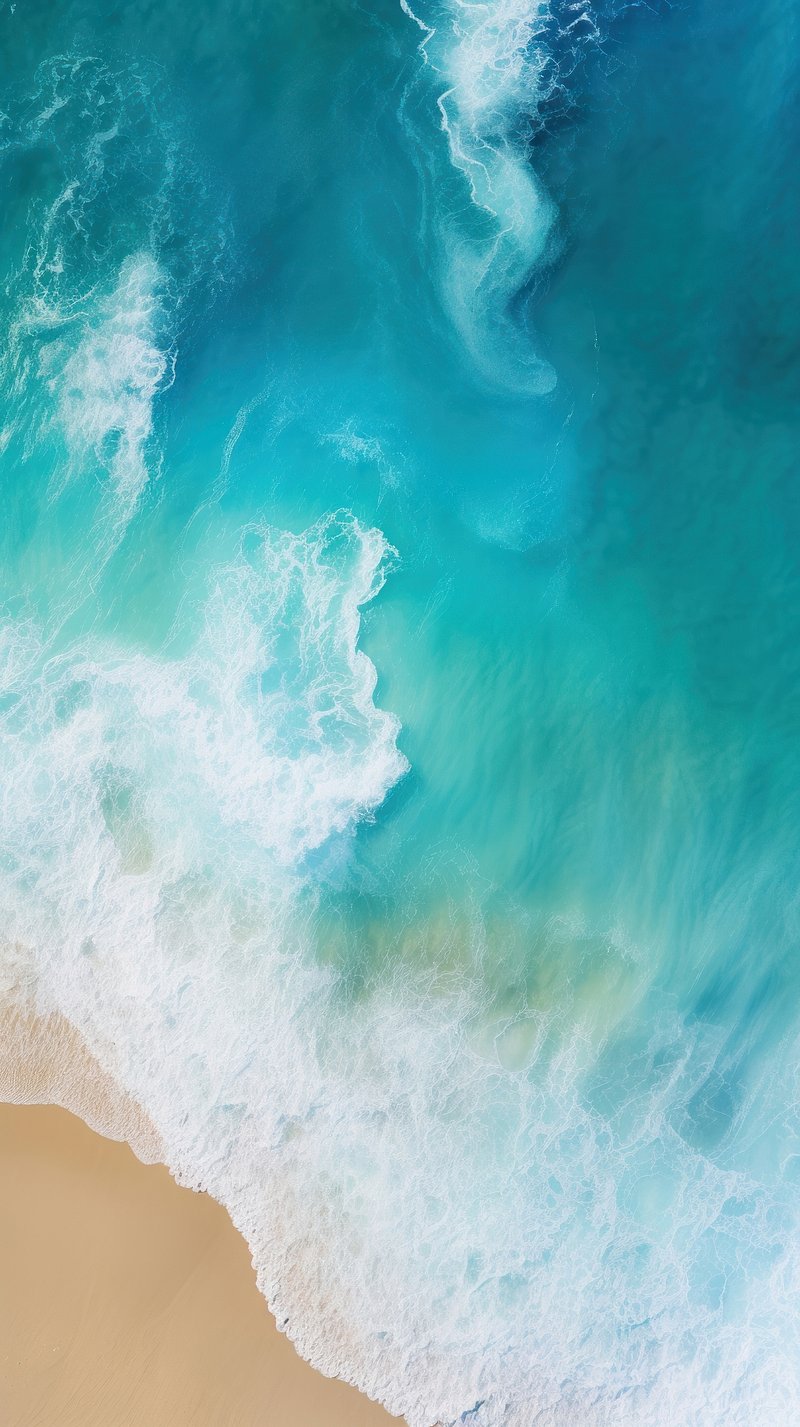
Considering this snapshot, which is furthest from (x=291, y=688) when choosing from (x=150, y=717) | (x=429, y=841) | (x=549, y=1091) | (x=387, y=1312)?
(x=387, y=1312)

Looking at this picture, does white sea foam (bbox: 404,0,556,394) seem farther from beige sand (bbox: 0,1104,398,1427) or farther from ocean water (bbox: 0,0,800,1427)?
beige sand (bbox: 0,1104,398,1427)

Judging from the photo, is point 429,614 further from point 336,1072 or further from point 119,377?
point 336,1072

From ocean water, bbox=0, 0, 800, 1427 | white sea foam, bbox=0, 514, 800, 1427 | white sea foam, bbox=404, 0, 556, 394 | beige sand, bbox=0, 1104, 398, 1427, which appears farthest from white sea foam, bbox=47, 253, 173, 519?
beige sand, bbox=0, 1104, 398, 1427

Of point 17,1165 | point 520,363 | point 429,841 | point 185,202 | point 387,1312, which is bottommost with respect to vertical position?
point 17,1165

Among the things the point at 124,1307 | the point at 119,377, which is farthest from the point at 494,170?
the point at 124,1307

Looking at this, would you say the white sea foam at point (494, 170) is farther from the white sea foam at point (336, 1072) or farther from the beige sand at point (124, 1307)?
the beige sand at point (124, 1307)

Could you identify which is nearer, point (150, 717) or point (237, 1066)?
point (237, 1066)

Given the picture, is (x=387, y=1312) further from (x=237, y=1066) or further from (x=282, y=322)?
(x=282, y=322)
